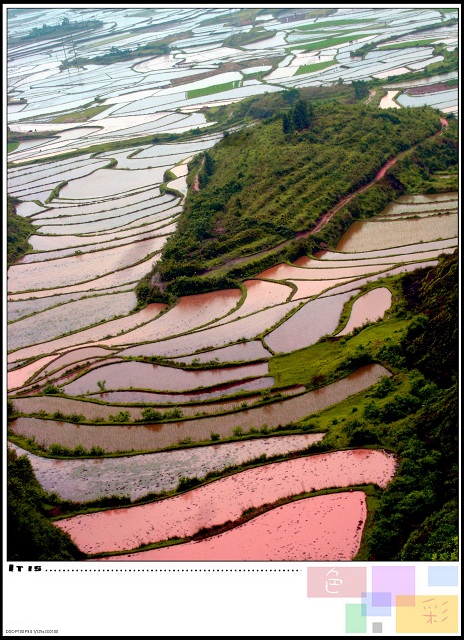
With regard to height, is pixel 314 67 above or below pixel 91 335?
above

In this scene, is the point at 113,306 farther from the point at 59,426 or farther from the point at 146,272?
the point at 59,426

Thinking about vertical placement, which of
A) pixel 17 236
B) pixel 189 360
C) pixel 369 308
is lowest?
pixel 189 360

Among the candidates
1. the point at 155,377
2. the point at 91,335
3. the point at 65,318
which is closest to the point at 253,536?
the point at 155,377

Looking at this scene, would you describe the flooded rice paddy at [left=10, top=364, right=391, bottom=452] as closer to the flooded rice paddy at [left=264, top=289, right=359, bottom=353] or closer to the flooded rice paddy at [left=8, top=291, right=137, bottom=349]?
the flooded rice paddy at [left=264, top=289, right=359, bottom=353]

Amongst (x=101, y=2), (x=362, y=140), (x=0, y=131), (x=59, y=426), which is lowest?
(x=59, y=426)

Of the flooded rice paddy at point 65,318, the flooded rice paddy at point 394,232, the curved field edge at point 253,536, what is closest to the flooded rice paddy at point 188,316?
the flooded rice paddy at point 65,318

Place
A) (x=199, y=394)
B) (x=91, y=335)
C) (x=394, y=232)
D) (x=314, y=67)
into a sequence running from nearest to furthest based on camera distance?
1. (x=199, y=394)
2. (x=91, y=335)
3. (x=394, y=232)
4. (x=314, y=67)

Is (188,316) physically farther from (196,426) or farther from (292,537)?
(292,537)

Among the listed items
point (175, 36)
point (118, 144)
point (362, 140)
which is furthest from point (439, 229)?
point (175, 36)

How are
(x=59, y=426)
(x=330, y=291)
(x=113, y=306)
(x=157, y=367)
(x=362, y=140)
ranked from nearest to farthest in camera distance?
(x=59, y=426) → (x=157, y=367) → (x=330, y=291) → (x=113, y=306) → (x=362, y=140)
